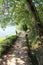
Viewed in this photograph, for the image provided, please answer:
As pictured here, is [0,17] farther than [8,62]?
Yes

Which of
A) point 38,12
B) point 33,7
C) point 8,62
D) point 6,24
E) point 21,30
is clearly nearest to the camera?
point 8,62

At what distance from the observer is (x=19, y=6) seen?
15.6 meters

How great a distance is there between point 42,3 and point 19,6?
6.24 feet

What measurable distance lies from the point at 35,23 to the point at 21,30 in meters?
19.7

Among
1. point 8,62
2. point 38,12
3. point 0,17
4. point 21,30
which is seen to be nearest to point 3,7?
point 0,17

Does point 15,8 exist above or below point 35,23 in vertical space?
above

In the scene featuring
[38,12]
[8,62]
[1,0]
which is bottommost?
[8,62]

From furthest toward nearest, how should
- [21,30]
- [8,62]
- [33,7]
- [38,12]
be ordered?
[21,30]
[38,12]
[33,7]
[8,62]

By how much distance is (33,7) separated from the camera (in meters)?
14.3

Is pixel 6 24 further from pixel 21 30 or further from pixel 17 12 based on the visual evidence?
pixel 21 30

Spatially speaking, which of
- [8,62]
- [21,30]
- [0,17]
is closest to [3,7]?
[0,17]

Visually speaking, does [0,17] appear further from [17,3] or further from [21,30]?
[21,30]

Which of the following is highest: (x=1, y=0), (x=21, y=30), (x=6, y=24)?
(x=1, y=0)

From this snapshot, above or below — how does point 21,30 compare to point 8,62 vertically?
below
